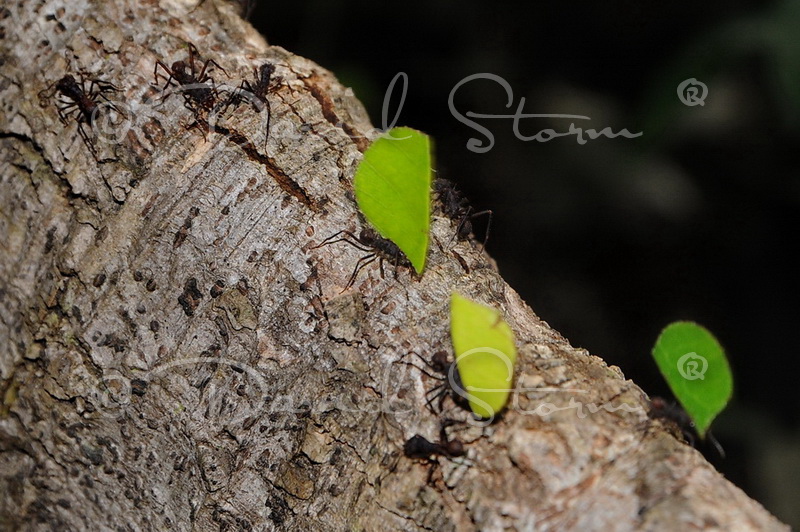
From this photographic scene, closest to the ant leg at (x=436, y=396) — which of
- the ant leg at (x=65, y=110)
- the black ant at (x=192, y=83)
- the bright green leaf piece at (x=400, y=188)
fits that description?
the bright green leaf piece at (x=400, y=188)

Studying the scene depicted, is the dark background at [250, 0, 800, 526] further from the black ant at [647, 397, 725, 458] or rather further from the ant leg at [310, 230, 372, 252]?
the black ant at [647, 397, 725, 458]

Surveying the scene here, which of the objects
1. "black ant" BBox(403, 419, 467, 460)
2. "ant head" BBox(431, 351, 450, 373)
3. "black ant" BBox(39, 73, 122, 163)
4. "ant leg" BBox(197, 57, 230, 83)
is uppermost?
"ant leg" BBox(197, 57, 230, 83)

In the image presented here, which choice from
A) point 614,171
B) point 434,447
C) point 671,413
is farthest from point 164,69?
point 614,171

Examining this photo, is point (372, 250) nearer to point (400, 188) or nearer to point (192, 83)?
point (400, 188)

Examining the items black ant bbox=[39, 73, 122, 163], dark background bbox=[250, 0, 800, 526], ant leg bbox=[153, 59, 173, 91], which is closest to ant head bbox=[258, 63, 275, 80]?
ant leg bbox=[153, 59, 173, 91]

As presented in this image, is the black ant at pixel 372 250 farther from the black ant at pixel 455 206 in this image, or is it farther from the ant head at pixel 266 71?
the ant head at pixel 266 71
